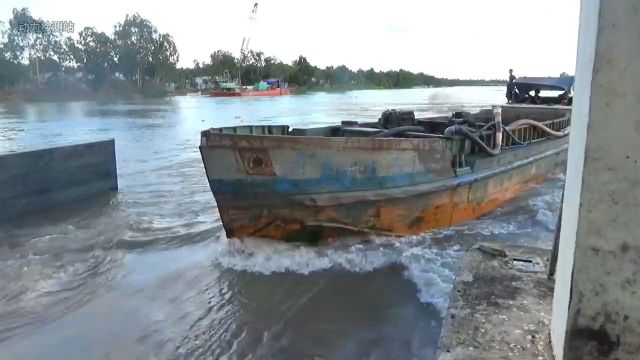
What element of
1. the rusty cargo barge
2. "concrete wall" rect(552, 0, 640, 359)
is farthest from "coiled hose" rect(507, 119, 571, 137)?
"concrete wall" rect(552, 0, 640, 359)

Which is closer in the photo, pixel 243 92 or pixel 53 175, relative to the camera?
pixel 53 175

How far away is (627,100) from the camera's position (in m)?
1.63

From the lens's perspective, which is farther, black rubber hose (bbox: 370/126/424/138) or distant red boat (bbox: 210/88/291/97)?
distant red boat (bbox: 210/88/291/97)

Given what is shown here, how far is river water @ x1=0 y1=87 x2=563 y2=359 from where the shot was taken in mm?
4379

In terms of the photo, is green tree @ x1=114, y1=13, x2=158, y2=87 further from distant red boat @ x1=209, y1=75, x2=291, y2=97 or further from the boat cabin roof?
the boat cabin roof

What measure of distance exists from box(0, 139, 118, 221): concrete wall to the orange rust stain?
4130 millimetres

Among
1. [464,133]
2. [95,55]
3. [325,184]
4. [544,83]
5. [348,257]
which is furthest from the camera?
[95,55]

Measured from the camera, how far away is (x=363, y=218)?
628cm

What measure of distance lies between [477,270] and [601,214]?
5.34ft

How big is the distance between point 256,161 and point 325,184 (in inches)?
34.0

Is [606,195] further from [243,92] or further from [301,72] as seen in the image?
[301,72]

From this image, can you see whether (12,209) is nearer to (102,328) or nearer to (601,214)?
(102,328)

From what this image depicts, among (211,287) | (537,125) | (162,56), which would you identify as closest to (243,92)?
(162,56)

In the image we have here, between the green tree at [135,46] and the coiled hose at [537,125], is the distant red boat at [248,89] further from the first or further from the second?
the coiled hose at [537,125]
